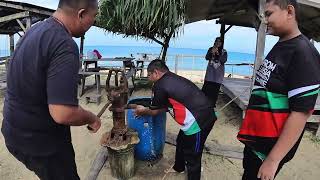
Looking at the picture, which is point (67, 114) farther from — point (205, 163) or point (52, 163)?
point (205, 163)

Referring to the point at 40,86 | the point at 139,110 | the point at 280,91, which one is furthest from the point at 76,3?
the point at 139,110

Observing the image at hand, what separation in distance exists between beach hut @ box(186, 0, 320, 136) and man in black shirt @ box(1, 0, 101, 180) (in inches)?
142

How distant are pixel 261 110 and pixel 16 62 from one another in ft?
5.10

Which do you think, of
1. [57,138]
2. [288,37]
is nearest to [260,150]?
[288,37]

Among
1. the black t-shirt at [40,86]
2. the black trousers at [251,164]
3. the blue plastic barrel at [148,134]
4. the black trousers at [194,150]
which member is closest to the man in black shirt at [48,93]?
the black t-shirt at [40,86]

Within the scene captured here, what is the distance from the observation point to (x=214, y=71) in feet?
22.3

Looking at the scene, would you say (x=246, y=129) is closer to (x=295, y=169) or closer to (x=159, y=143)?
(x=159, y=143)

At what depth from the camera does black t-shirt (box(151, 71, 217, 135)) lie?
12.2 ft

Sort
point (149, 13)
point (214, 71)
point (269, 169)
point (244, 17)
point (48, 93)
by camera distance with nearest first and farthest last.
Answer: point (48, 93)
point (269, 169)
point (149, 13)
point (214, 71)
point (244, 17)

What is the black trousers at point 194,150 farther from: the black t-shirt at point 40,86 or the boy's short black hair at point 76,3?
the boy's short black hair at point 76,3

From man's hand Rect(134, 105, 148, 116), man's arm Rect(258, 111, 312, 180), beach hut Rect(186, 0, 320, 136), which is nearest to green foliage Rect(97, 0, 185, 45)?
beach hut Rect(186, 0, 320, 136)

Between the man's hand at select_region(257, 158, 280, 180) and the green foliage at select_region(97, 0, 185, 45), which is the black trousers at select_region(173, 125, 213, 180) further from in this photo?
the green foliage at select_region(97, 0, 185, 45)

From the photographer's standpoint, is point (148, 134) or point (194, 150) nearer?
point (194, 150)

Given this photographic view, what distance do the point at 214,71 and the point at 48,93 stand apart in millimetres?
5316
